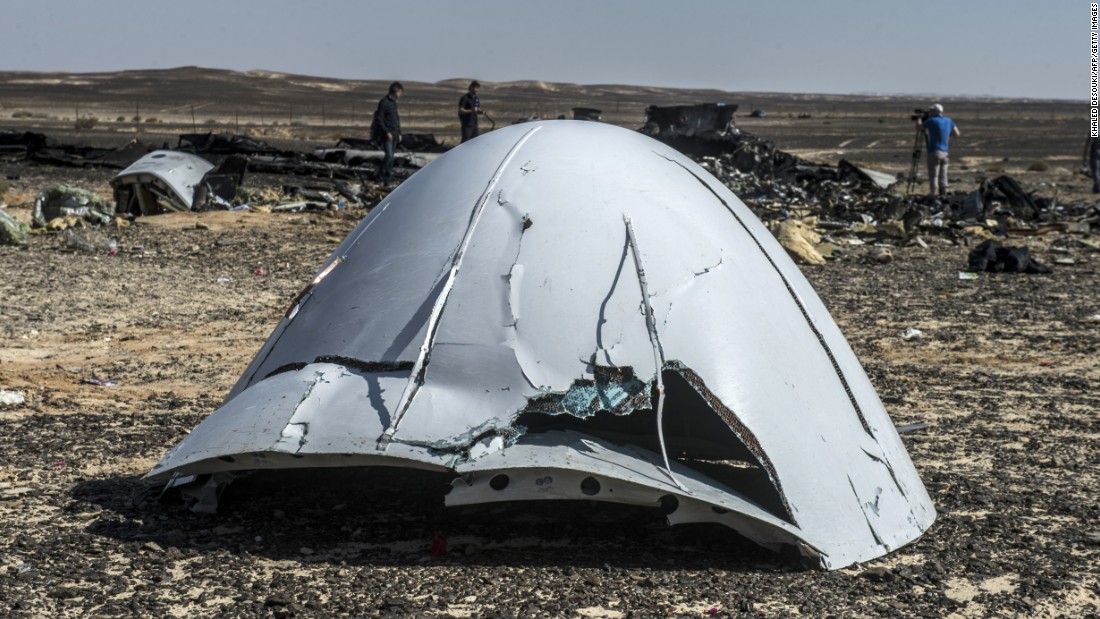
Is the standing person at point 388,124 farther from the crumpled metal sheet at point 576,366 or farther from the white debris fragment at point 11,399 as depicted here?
the crumpled metal sheet at point 576,366

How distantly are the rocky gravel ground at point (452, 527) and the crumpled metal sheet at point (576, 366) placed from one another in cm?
28

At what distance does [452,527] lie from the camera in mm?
5496

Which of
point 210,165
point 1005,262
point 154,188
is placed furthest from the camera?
point 210,165

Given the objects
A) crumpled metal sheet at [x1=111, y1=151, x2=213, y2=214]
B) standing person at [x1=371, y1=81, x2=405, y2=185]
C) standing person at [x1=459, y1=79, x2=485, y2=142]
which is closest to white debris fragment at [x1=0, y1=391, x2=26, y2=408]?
crumpled metal sheet at [x1=111, y1=151, x2=213, y2=214]

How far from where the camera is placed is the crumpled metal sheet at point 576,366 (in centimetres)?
498

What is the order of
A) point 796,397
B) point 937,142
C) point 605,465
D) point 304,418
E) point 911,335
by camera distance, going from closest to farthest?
1. point 605,465
2. point 304,418
3. point 796,397
4. point 911,335
5. point 937,142

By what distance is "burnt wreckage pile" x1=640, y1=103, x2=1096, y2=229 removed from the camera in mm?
19859

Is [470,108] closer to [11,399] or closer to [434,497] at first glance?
[11,399]

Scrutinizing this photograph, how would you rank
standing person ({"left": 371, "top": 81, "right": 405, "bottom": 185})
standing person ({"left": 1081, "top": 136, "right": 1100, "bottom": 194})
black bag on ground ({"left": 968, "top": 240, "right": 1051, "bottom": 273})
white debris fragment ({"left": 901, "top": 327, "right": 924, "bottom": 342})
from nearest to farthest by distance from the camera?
white debris fragment ({"left": 901, "top": 327, "right": 924, "bottom": 342}), black bag on ground ({"left": 968, "top": 240, "right": 1051, "bottom": 273}), standing person ({"left": 371, "top": 81, "right": 405, "bottom": 185}), standing person ({"left": 1081, "top": 136, "right": 1100, "bottom": 194})

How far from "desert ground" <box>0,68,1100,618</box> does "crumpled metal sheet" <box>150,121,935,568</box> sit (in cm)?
32

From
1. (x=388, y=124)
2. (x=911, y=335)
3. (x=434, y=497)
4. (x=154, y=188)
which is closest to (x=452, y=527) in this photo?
(x=434, y=497)

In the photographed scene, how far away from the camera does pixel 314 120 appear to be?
71438 millimetres

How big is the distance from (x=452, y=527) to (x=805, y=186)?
1839 centimetres

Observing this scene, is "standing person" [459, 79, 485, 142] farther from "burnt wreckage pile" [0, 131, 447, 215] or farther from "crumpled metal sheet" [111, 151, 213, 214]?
"crumpled metal sheet" [111, 151, 213, 214]
